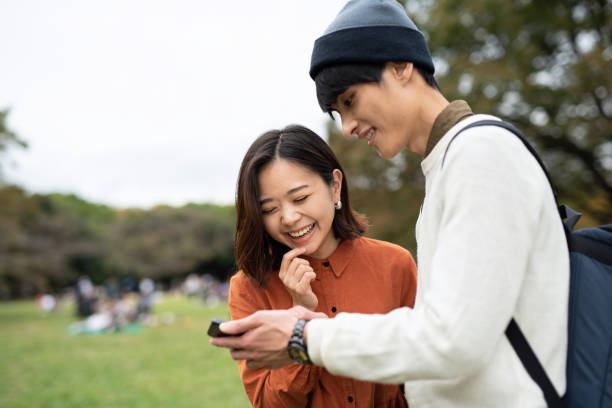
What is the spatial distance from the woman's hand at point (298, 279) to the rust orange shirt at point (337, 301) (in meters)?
0.19

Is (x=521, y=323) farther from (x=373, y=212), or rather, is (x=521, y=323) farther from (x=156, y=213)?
(x=156, y=213)

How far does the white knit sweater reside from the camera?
1.29 meters

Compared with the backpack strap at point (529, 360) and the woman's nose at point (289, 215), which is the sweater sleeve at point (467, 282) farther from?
the woman's nose at point (289, 215)

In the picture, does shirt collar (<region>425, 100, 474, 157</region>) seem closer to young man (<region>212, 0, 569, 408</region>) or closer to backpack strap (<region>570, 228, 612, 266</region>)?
A: young man (<region>212, 0, 569, 408</region>)

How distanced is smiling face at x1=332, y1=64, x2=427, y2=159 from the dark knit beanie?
57 mm

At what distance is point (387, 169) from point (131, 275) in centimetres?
4833

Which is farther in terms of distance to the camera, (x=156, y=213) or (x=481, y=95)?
(x=156, y=213)

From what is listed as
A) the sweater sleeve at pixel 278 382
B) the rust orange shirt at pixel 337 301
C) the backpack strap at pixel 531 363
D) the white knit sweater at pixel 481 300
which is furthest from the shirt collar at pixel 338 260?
the backpack strap at pixel 531 363

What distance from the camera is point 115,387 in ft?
32.2

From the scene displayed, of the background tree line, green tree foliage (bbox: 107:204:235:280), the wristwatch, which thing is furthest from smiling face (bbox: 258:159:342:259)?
green tree foliage (bbox: 107:204:235:280)

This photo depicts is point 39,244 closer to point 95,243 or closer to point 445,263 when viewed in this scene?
point 95,243

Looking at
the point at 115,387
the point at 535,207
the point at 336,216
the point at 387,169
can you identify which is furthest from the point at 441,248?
the point at 387,169

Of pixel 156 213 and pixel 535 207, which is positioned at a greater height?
pixel 535 207

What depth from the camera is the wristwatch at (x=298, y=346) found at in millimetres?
1533
